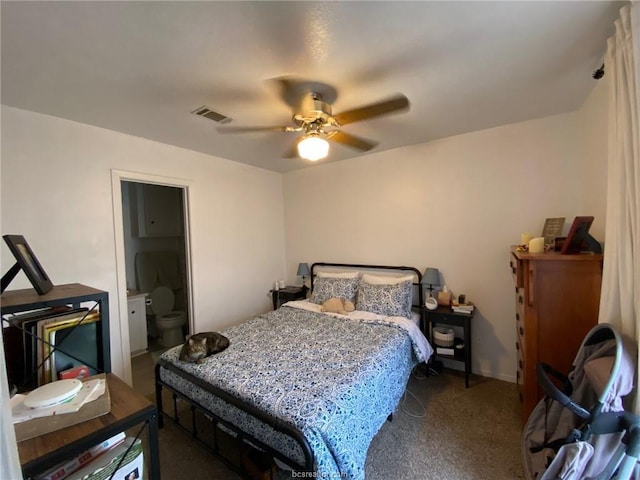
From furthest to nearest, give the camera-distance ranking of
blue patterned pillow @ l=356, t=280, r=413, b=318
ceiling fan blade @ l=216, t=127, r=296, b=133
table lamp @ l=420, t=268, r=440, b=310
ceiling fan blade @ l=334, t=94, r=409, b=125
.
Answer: table lamp @ l=420, t=268, r=440, b=310 < blue patterned pillow @ l=356, t=280, r=413, b=318 < ceiling fan blade @ l=216, t=127, r=296, b=133 < ceiling fan blade @ l=334, t=94, r=409, b=125

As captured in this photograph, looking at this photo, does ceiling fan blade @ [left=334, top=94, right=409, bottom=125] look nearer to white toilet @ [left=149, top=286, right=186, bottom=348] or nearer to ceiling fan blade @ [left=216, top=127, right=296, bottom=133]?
ceiling fan blade @ [left=216, top=127, right=296, bottom=133]

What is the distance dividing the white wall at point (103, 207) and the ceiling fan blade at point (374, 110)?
6.64ft

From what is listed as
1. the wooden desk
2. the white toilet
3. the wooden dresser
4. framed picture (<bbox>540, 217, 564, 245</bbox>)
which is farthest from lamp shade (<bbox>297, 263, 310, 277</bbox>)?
the wooden desk

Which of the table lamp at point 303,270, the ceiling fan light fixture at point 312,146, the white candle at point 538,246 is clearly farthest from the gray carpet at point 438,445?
the ceiling fan light fixture at point 312,146

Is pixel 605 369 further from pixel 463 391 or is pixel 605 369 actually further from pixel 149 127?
pixel 149 127

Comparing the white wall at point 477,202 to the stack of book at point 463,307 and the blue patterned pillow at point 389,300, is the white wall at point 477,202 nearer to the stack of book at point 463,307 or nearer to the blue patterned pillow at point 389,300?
the stack of book at point 463,307

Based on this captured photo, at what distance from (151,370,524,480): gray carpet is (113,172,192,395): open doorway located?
184cm

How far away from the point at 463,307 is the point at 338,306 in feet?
4.23

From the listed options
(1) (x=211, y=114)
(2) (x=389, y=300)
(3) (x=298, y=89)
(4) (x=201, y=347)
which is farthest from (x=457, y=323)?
(1) (x=211, y=114)

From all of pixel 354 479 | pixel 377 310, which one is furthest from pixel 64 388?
pixel 377 310

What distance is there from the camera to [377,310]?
9.72 ft

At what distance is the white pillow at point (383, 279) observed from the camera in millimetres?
3068

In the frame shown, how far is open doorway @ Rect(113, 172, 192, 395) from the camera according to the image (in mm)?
3709

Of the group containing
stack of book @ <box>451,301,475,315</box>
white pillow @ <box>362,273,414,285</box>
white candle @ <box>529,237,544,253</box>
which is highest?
white candle @ <box>529,237,544,253</box>
